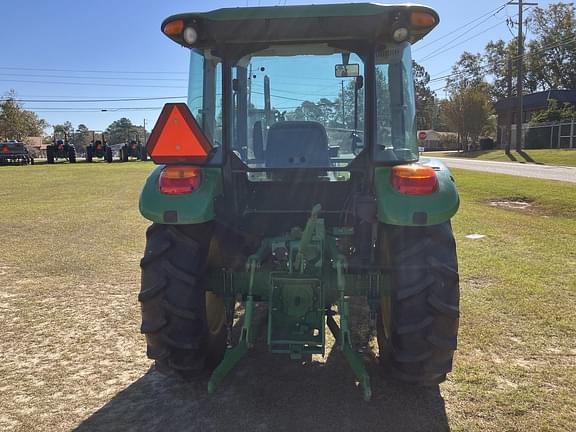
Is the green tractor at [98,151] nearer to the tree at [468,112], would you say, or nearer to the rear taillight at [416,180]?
the tree at [468,112]

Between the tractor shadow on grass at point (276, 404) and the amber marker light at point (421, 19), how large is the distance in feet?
7.02

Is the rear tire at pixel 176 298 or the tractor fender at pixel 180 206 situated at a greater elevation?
the tractor fender at pixel 180 206

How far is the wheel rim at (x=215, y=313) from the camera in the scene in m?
3.28

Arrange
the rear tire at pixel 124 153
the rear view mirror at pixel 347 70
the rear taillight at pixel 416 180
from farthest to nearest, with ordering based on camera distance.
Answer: the rear tire at pixel 124 153
the rear view mirror at pixel 347 70
the rear taillight at pixel 416 180

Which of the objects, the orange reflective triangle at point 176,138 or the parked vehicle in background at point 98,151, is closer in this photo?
the orange reflective triangle at point 176,138

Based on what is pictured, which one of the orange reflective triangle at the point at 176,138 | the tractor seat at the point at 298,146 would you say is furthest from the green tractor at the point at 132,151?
the orange reflective triangle at the point at 176,138

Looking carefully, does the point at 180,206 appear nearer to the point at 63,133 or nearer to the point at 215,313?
the point at 215,313

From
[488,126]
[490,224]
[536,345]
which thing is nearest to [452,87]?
[488,126]

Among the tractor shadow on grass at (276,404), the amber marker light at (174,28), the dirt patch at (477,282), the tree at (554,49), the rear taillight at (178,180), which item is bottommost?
the tractor shadow on grass at (276,404)

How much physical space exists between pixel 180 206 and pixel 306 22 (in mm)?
1296

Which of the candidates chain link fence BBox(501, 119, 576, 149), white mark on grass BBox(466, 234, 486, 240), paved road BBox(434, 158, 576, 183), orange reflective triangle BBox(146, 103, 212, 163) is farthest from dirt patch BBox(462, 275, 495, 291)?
chain link fence BBox(501, 119, 576, 149)

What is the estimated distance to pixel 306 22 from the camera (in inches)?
114

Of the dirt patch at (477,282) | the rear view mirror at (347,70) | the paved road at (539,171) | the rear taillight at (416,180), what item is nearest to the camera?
the rear taillight at (416,180)

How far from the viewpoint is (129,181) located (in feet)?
63.5
